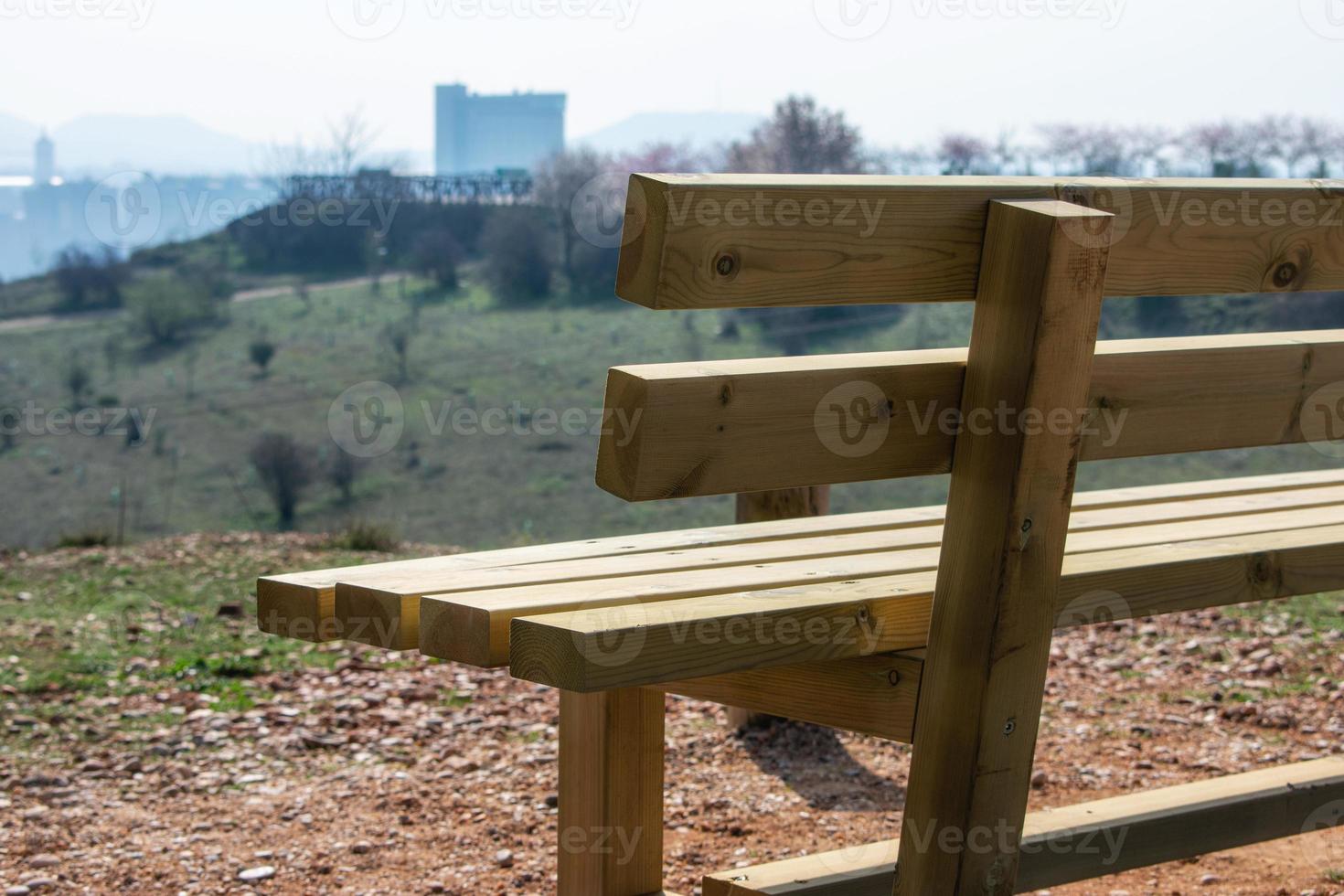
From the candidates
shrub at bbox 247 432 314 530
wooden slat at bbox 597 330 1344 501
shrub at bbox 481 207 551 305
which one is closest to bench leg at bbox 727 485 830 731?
wooden slat at bbox 597 330 1344 501

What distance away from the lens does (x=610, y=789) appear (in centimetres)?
203

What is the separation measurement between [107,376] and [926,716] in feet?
122

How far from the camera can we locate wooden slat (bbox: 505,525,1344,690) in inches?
59.4

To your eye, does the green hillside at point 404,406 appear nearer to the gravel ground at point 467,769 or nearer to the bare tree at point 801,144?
the bare tree at point 801,144

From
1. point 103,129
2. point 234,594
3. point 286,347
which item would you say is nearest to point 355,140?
point 286,347

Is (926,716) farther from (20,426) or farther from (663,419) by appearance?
(20,426)

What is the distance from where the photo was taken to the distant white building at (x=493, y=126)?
5040cm

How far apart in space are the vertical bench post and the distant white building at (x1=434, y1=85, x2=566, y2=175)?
160 feet

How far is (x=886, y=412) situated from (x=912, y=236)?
0.22 meters

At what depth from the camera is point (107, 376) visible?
35.2 metres

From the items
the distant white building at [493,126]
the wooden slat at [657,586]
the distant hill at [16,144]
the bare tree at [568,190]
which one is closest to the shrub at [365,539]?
the wooden slat at [657,586]

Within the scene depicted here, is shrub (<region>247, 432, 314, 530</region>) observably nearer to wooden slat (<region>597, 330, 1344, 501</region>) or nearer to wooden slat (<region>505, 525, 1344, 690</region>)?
wooden slat (<region>505, 525, 1344, 690</region>)

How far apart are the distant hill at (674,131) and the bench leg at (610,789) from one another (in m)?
37.8

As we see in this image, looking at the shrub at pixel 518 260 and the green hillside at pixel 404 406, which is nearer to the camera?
the green hillside at pixel 404 406
